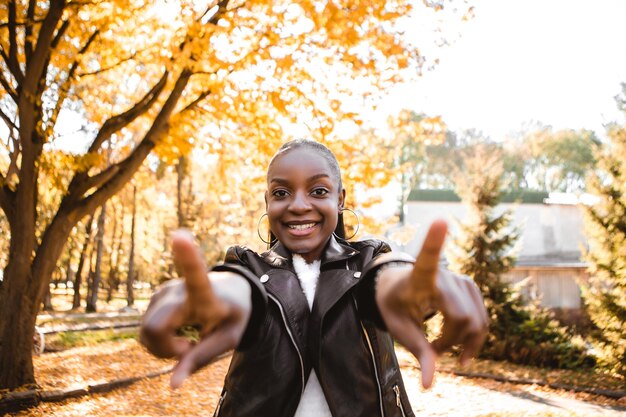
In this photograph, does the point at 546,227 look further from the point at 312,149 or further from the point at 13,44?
the point at 312,149

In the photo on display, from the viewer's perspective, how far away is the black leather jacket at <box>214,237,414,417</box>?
159 cm

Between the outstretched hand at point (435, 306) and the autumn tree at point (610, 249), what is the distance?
10.8 m

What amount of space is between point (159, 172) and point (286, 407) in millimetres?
18895

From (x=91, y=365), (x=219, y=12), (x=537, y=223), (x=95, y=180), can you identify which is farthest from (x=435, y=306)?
(x=537, y=223)

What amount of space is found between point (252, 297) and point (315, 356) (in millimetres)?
347

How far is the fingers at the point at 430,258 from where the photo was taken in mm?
987

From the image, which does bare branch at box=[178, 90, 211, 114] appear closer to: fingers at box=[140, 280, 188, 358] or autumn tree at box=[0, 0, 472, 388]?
autumn tree at box=[0, 0, 472, 388]

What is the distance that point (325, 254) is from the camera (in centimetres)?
188

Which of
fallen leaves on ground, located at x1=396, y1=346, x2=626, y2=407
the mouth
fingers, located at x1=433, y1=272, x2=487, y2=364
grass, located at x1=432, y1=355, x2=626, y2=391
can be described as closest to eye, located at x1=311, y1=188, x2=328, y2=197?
the mouth

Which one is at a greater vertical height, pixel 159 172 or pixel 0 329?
pixel 159 172

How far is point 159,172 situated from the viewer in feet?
63.8

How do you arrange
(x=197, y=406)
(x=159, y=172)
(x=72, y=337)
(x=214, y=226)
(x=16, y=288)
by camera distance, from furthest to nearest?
(x=214, y=226) → (x=159, y=172) → (x=72, y=337) → (x=197, y=406) → (x=16, y=288)

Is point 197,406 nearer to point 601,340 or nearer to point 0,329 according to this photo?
point 0,329

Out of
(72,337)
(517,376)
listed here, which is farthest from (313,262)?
(72,337)
